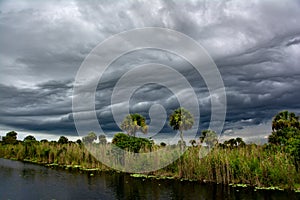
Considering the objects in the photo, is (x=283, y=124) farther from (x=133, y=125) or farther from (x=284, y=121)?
(x=133, y=125)

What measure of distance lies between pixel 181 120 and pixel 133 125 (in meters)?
8.62

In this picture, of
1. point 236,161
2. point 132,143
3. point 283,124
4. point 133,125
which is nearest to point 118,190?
point 236,161

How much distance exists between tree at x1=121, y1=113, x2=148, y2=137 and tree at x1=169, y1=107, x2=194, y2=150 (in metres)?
6.13

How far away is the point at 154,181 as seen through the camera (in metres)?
21.1

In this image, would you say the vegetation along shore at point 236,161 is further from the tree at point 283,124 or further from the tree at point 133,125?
the tree at point 133,125

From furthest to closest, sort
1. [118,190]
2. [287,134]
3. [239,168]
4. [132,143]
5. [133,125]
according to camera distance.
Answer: [133,125] → [132,143] → [287,134] → [239,168] → [118,190]

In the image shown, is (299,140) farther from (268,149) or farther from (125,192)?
(125,192)

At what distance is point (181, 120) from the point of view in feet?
136

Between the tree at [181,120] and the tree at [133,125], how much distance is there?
6.13 meters

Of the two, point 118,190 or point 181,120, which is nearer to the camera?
point 118,190

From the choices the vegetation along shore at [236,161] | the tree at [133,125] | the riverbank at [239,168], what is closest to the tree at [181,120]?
the tree at [133,125]

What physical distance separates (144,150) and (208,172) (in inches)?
276

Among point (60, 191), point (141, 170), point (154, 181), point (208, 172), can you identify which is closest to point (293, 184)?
point (208, 172)

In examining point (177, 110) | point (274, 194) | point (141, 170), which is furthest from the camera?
point (177, 110)
